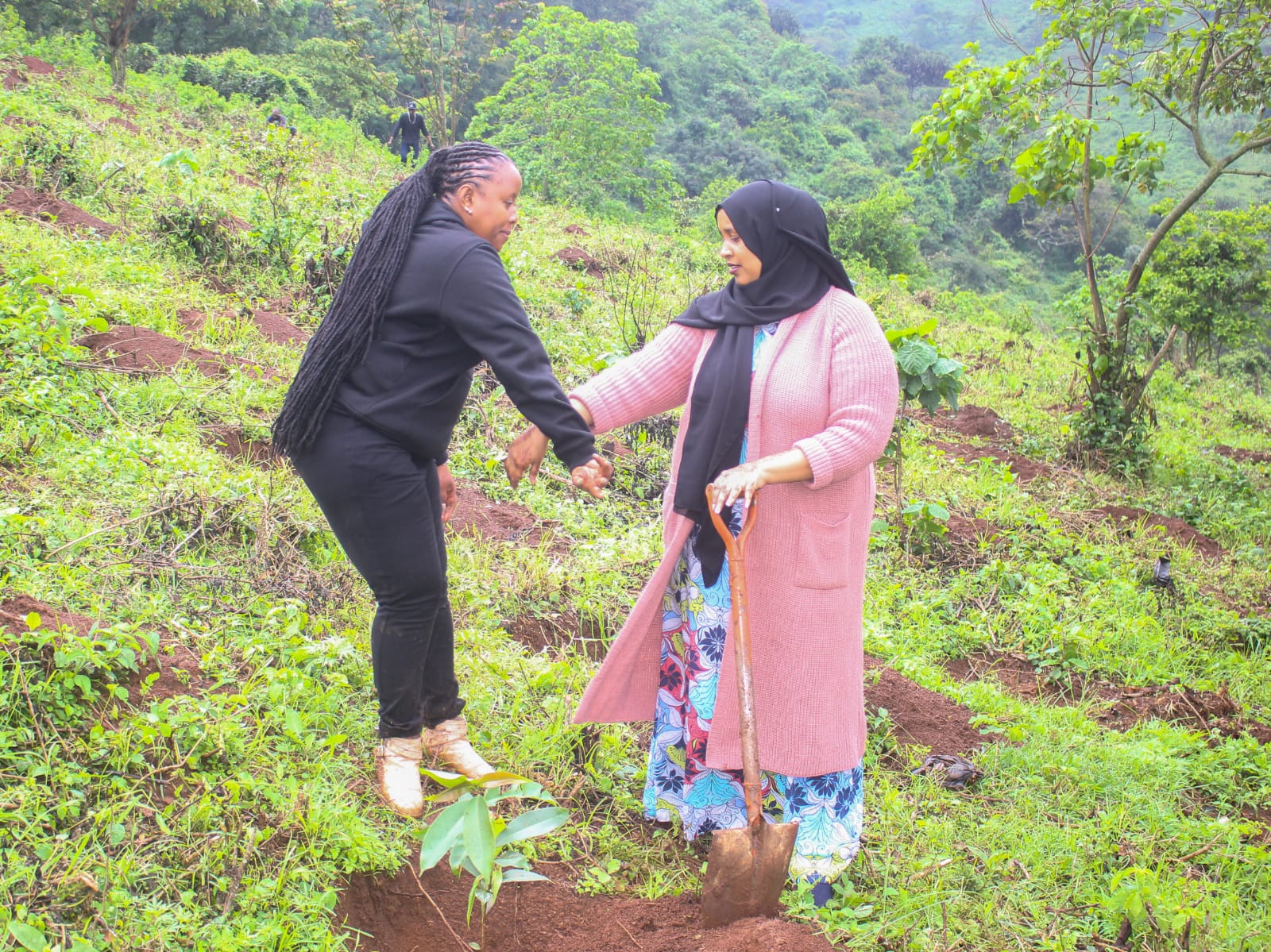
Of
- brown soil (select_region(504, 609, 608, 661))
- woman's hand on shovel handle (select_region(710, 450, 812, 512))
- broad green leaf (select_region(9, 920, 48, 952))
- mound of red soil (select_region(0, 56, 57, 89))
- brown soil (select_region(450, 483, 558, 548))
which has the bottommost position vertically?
brown soil (select_region(504, 609, 608, 661))

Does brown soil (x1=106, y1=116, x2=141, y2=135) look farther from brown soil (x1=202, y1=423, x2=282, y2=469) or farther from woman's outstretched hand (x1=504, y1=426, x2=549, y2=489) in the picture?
woman's outstretched hand (x1=504, y1=426, x2=549, y2=489)

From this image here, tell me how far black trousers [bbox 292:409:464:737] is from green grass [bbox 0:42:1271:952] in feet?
0.83

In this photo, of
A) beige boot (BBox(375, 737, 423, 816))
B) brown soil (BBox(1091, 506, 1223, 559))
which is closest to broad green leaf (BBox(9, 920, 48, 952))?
beige boot (BBox(375, 737, 423, 816))

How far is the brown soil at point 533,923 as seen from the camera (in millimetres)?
2238

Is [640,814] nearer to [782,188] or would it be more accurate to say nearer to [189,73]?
[782,188]

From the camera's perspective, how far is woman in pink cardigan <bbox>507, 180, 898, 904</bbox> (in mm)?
2367

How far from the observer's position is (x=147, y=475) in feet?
12.2

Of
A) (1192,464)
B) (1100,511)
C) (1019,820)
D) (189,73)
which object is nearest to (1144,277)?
(1192,464)

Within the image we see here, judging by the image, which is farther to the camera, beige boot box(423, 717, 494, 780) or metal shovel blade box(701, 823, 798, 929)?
beige boot box(423, 717, 494, 780)

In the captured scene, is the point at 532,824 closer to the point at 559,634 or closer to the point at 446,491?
the point at 446,491

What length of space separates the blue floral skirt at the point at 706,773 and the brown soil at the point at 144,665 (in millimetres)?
1283

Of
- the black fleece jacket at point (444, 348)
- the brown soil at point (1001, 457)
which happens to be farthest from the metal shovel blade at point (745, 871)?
the brown soil at point (1001, 457)

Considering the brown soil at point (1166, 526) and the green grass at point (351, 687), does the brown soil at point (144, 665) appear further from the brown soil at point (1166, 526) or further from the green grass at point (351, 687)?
the brown soil at point (1166, 526)

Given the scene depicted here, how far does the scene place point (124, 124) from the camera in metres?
10.3
